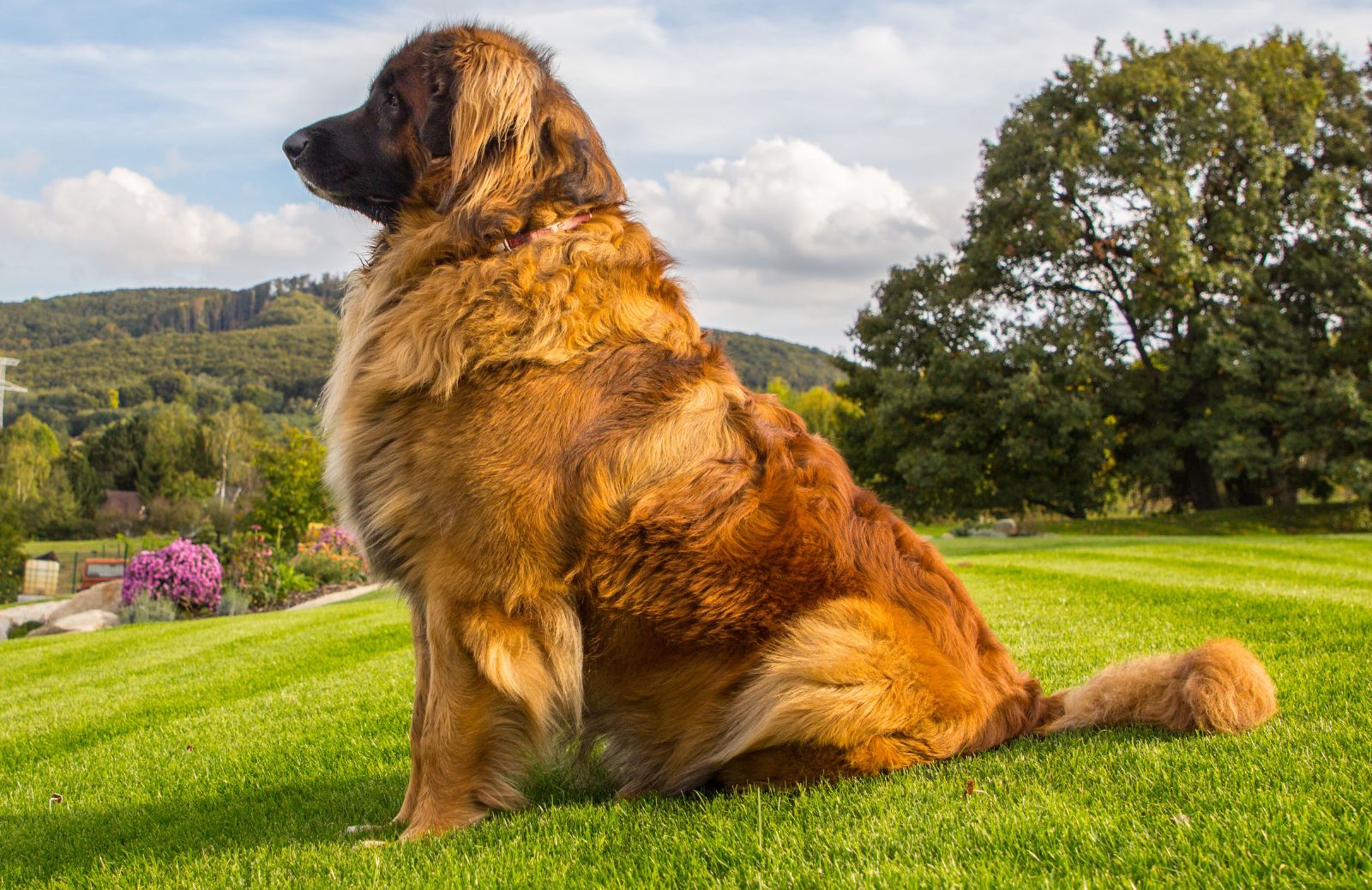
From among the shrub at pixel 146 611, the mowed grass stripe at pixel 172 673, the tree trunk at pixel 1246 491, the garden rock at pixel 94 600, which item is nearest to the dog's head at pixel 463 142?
the mowed grass stripe at pixel 172 673

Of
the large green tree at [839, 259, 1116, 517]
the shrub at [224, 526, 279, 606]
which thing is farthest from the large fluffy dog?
the large green tree at [839, 259, 1116, 517]

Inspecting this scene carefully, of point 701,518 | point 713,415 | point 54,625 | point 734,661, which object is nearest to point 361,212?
point 713,415

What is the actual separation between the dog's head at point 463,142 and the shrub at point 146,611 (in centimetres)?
1352

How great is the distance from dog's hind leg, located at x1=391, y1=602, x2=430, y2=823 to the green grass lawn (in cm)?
14

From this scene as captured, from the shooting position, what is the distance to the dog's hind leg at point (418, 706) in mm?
2971

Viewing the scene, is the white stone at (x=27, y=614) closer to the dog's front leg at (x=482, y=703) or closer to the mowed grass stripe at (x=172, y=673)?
the mowed grass stripe at (x=172, y=673)

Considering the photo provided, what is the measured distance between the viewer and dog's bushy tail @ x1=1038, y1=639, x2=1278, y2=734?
273 centimetres

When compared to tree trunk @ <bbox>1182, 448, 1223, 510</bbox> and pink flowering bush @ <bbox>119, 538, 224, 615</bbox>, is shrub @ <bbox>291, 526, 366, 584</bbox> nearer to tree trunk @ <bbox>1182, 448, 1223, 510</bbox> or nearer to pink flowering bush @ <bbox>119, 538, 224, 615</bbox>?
pink flowering bush @ <bbox>119, 538, 224, 615</bbox>

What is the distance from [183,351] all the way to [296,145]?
13306 centimetres

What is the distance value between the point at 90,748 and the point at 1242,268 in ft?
89.6

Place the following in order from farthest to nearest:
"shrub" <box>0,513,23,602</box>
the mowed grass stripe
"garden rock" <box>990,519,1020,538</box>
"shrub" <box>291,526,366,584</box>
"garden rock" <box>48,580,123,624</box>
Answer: "garden rock" <box>990,519,1020,538</box>
"shrub" <box>0,513,23,602</box>
"shrub" <box>291,526,366,584</box>
"garden rock" <box>48,580,123,624</box>
the mowed grass stripe

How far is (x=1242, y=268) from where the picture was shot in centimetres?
2462

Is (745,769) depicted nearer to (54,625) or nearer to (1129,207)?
(54,625)

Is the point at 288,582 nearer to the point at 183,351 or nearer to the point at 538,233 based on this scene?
the point at 538,233
